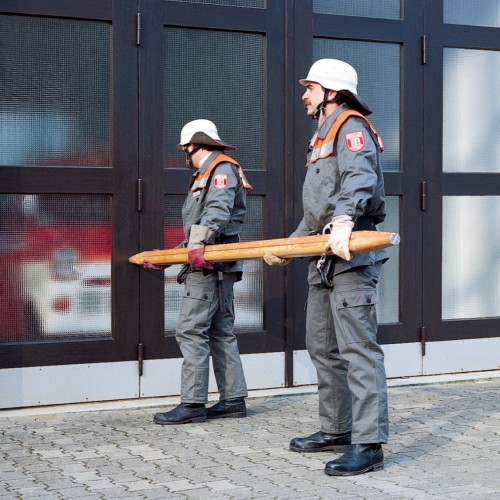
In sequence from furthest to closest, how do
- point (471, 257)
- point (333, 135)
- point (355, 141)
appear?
point (471, 257)
point (333, 135)
point (355, 141)

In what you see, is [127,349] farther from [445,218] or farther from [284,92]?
[445,218]

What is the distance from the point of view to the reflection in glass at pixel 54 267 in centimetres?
702

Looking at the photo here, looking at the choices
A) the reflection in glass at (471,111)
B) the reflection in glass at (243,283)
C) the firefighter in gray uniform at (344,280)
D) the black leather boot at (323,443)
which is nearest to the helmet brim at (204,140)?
the reflection in glass at (243,283)

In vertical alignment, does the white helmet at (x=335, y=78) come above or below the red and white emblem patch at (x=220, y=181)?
above

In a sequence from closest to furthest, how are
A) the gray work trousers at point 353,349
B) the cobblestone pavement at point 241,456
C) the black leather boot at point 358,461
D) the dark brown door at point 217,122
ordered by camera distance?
1. the cobblestone pavement at point 241,456
2. the black leather boot at point 358,461
3. the gray work trousers at point 353,349
4. the dark brown door at point 217,122

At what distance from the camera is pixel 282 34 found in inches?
306

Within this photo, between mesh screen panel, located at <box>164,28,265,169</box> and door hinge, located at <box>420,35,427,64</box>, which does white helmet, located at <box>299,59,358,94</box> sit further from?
door hinge, located at <box>420,35,427,64</box>

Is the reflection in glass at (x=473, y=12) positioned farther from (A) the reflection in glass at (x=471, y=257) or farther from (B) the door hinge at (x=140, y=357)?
(B) the door hinge at (x=140, y=357)

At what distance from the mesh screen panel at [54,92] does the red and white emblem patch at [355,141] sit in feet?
7.66

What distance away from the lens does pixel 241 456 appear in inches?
225

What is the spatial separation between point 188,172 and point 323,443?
2.43 meters

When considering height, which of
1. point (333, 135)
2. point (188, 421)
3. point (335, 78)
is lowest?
point (188, 421)

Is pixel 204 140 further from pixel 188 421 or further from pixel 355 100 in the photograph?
pixel 188 421

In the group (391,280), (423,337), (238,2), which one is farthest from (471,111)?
(238,2)
